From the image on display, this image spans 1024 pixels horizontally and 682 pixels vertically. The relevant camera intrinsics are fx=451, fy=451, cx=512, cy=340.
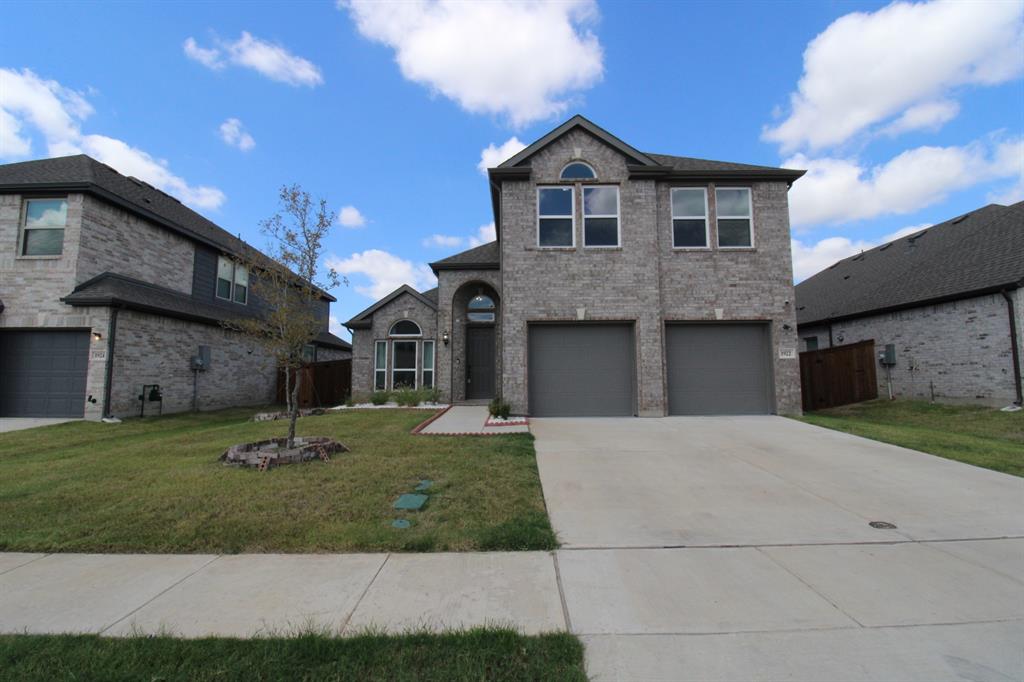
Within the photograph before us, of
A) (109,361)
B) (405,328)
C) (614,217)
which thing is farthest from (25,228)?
(614,217)

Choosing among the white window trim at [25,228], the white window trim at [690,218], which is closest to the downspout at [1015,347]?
the white window trim at [690,218]

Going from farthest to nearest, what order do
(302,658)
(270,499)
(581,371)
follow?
(581,371) → (270,499) → (302,658)

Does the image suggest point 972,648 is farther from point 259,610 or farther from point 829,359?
point 829,359

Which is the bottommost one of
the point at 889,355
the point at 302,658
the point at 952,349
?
the point at 302,658

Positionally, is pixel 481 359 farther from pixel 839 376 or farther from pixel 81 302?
pixel 839 376

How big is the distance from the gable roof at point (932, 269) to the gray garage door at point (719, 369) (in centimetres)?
652

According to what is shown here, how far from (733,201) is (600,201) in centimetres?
359

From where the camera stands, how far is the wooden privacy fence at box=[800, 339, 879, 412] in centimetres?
1469

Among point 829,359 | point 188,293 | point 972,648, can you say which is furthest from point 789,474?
point 188,293

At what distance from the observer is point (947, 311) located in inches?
522

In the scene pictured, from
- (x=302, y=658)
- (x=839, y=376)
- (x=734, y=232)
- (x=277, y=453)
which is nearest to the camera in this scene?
(x=302, y=658)

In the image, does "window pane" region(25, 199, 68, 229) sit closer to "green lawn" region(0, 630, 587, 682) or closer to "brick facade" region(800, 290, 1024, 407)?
"green lawn" region(0, 630, 587, 682)

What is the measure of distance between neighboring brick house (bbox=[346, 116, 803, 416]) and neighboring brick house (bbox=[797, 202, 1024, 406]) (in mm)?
5515

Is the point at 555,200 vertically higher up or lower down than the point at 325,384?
higher up
